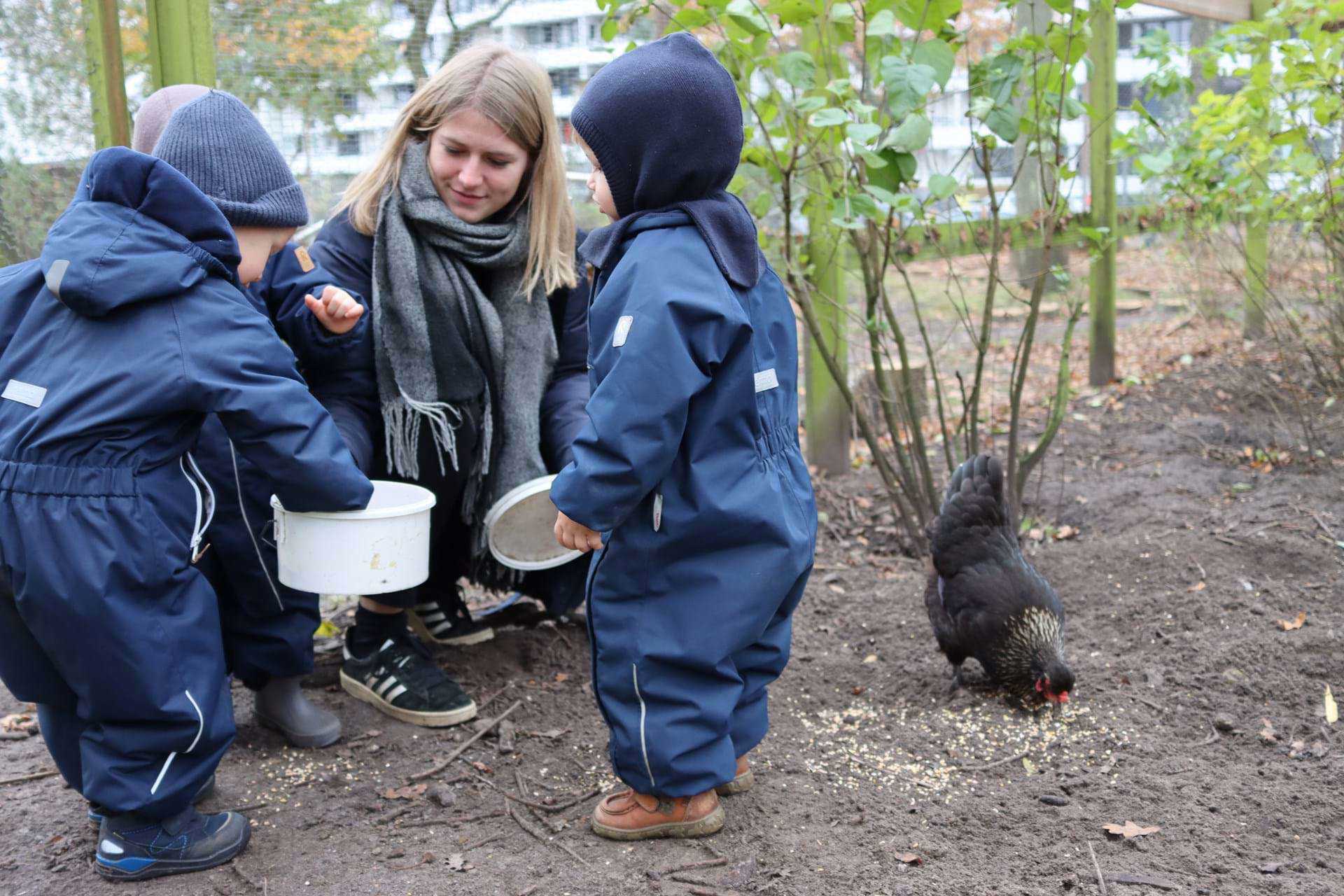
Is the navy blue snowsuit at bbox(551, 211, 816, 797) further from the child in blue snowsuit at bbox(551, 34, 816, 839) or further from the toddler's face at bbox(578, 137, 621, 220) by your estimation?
the toddler's face at bbox(578, 137, 621, 220)

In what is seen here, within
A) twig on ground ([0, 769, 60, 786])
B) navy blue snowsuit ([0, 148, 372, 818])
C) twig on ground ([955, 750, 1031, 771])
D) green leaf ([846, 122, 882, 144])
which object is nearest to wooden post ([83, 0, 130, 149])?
navy blue snowsuit ([0, 148, 372, 818])

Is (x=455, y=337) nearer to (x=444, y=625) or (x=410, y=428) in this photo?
(x=410, y=428)

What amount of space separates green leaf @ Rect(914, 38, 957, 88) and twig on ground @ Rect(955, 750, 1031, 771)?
5.96 feet

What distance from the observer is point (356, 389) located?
3.08 metres

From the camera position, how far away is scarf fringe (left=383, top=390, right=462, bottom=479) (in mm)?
3035

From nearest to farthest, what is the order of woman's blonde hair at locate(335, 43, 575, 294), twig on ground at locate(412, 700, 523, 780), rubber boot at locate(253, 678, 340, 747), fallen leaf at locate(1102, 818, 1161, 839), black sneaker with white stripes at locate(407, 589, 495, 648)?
1. fallen leaf at locate(1102, 818, 1161, 839)
2. twig on ground at locate(412, 700, 523, 780)
3. rubber boot at locate(253, 678, 340, 747)
4. woman's blonde hair at locate(335, 43, 575, 294)
5. black sneaker with white stripes at locate(407, 589, 495, 648)

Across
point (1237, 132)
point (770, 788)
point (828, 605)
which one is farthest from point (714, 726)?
point (1237, 132)

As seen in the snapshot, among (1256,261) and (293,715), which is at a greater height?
(1256,261)

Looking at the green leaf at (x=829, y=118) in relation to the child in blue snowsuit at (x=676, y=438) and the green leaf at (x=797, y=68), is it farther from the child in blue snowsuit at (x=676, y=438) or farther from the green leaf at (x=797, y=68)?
the child in blue snowsuit at (x=676, y=438)

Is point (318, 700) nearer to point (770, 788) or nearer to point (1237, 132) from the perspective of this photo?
point (770, 788)

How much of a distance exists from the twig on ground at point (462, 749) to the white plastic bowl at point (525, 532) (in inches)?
15.7

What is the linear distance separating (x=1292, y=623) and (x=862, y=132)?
204 cm

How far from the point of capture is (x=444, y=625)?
3.51 metres

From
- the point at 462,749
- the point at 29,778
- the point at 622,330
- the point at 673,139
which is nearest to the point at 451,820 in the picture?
the point at 462,749
